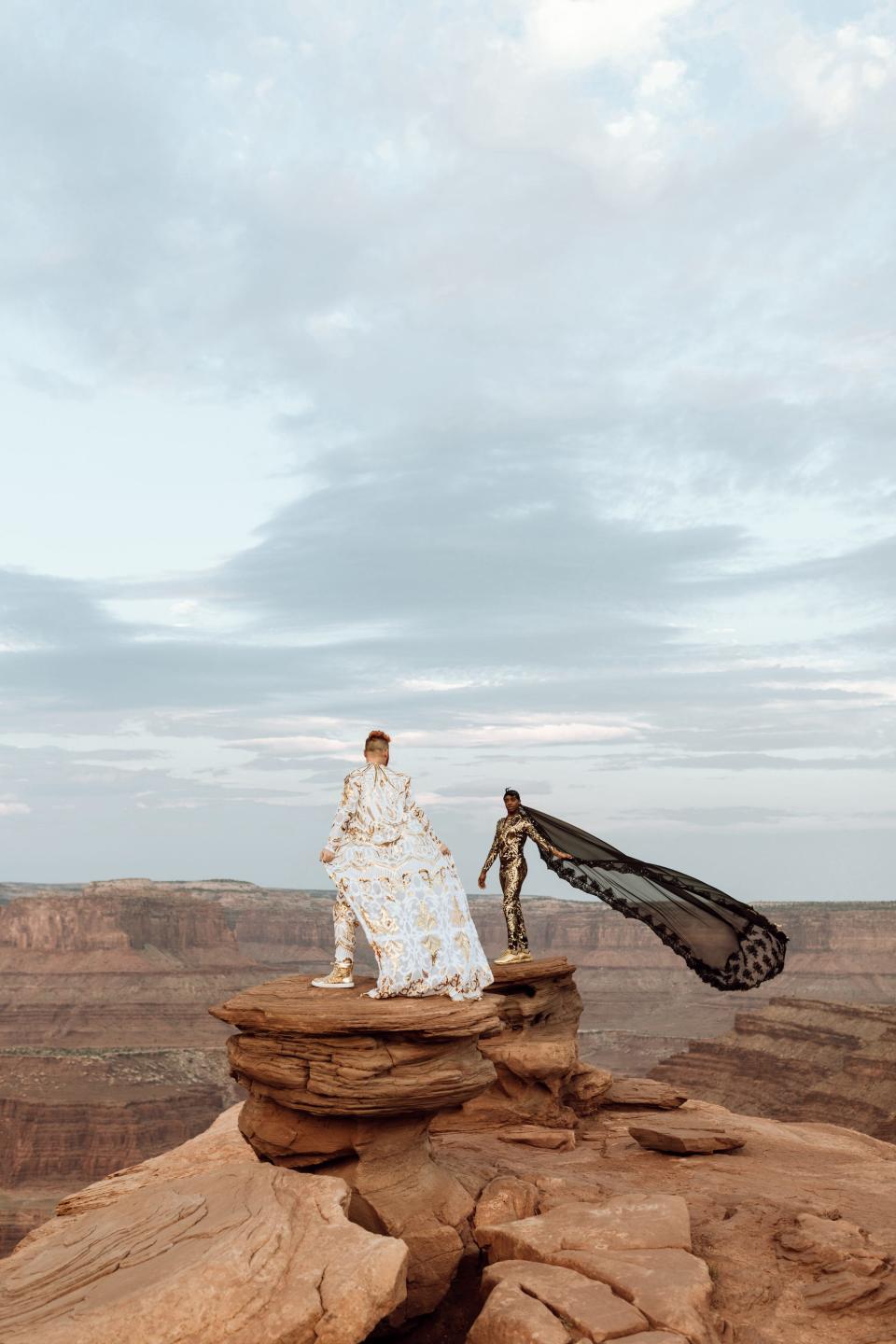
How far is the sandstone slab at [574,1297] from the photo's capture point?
8609 millimetres

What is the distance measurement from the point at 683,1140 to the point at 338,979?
19.1ft

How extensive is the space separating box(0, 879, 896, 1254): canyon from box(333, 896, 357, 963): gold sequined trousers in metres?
41.2

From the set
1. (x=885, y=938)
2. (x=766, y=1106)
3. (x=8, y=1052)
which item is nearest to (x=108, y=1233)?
(x=766, y=1106)

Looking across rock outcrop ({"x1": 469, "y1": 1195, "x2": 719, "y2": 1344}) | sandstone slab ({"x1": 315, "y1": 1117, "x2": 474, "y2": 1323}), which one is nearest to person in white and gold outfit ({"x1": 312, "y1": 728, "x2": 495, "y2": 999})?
sandstone slab ({"x1": 315, "y1": 1117, "x2": 474, "y2": 1323})

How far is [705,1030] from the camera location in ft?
326

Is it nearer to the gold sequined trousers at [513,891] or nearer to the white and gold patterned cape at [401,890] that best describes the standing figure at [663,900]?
the gold sequined trousers at [513,891]

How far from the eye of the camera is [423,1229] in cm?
1099

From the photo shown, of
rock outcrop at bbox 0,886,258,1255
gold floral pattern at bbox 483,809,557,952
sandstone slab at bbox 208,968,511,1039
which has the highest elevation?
gold floral pattern at bbox 483,809,557,952

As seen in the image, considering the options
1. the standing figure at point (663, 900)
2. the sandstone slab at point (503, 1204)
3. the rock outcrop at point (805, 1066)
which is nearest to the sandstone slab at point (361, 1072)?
the sandstone slab at point (503, 1204)

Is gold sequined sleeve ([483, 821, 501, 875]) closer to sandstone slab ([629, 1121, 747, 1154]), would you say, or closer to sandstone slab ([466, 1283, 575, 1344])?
sandstone slab ([629, 1121, 747, 1154])

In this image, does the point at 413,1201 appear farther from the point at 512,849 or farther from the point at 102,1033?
the point at 102,1033

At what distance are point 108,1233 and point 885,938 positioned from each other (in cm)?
11341

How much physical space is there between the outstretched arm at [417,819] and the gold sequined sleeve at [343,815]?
2.22 feet

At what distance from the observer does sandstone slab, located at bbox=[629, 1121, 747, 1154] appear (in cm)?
1457
